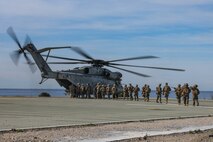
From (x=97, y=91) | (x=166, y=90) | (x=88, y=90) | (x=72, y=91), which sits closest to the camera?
(x=166, y=90)

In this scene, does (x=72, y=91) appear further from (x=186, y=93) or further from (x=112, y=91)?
(x=186, y=93)

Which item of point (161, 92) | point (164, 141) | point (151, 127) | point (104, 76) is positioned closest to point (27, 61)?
point (104, 76)

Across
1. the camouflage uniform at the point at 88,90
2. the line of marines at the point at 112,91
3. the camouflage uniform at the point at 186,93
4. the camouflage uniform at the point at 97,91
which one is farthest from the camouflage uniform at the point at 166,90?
the camouflage uniform at the point at 88,90

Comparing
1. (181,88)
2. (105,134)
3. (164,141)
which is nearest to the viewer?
(164,141)

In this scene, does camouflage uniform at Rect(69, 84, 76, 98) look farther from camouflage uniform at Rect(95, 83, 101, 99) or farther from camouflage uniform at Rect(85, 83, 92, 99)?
camouflage uniform at Rect(95, 83, 101, 99)

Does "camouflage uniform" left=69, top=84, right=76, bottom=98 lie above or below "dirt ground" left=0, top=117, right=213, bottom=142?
above

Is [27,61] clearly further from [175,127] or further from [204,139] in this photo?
[204,139]

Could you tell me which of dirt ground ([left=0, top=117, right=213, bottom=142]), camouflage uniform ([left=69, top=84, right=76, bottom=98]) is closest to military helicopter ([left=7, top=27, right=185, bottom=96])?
camouflage uniform ([left=69, top=84, right=76, bottom=98])

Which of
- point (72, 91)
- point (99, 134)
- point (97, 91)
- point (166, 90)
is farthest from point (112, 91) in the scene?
point (99, 134)

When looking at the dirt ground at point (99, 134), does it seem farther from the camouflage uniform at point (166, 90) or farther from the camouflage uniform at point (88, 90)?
the camouflage uniform at point (88, 90)

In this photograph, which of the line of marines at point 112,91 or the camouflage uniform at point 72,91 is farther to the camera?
the camouflage uniform at point 72,91

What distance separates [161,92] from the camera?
37531 mm

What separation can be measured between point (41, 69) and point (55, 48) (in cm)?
325

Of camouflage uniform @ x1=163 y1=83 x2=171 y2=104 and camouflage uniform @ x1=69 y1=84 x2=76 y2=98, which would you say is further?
camouflage uniform @ x1=69 y1=84 x2=76 y2=98
